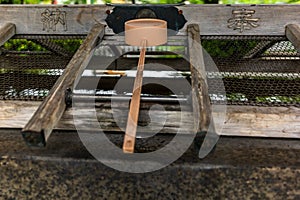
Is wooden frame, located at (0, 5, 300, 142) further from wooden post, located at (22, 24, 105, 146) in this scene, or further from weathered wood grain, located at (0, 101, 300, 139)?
weathered wood grain, located at (0, 101, 300, 139)

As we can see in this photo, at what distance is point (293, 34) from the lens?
107 inches

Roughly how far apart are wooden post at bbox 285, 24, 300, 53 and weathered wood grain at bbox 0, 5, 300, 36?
0.23 ft

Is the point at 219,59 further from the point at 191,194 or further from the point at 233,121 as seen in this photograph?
the point at 191,194

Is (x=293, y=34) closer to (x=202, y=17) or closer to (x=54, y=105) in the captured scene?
(x=202, y=17)

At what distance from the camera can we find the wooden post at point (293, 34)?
2.61m

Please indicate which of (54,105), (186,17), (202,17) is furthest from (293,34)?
(54,105)

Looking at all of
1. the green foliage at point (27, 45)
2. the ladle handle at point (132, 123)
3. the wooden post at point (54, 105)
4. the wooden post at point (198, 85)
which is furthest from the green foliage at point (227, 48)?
the ladle handle at point (132, 123)

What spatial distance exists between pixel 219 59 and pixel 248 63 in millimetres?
529

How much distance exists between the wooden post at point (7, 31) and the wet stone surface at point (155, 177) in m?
1.25

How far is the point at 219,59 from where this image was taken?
13.2ft

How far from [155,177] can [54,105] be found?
2.16ft

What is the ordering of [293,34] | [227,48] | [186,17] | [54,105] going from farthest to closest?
[227,48] → [186,17] → [293,34] → [54,105]

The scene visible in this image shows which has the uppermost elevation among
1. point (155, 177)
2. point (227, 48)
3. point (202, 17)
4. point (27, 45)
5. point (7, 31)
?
point (202, 17)

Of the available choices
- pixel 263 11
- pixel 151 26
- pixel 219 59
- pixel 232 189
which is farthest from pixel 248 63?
pixel 232 189
